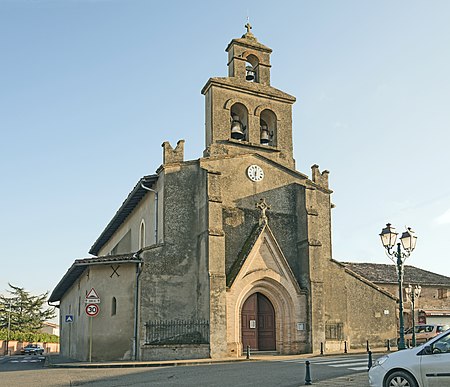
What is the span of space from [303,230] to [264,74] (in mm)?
9119

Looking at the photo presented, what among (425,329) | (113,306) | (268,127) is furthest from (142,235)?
(425,329)

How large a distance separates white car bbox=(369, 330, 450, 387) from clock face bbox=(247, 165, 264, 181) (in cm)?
1832

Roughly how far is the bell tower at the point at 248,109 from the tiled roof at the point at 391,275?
1781 cm

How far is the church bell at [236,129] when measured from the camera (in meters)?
29.7

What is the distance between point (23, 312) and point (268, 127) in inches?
2470

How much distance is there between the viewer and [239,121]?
30406 mm

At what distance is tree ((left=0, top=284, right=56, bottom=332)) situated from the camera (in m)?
78.6

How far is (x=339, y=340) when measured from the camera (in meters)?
28.2

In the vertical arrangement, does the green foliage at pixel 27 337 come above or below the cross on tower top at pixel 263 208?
below

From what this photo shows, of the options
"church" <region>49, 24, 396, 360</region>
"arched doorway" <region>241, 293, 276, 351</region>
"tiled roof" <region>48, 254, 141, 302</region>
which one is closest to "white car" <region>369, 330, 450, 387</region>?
"church" <region>49, 24, 396, 360</region>

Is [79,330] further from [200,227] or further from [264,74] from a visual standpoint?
[264,74]

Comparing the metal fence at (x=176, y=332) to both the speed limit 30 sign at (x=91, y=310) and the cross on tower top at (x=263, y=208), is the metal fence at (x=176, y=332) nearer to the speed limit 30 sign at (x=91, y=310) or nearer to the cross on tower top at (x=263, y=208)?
the speed limit 30 sign at (x=91, y=310)

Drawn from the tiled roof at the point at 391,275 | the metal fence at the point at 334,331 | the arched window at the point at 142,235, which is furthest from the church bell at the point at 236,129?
the tiled roof at the point at 391,275

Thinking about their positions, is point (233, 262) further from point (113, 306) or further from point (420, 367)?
point (420, 367)
